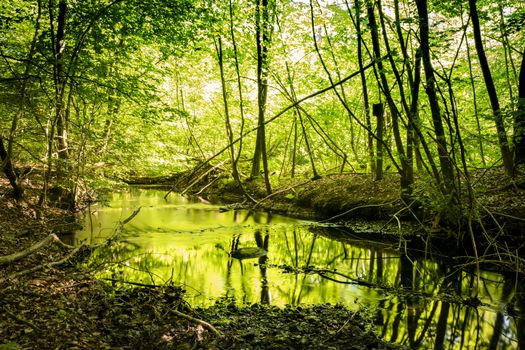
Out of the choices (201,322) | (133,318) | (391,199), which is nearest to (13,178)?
(133,318)

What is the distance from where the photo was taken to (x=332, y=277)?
27.7ft

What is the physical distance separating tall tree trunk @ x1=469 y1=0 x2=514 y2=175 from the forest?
4 cm

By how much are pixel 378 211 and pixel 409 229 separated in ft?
5.88

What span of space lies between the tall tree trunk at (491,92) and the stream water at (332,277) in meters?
3.33

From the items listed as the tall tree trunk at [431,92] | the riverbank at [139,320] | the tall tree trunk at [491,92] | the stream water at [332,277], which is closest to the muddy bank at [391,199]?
the tall tree trunk at [431,92]

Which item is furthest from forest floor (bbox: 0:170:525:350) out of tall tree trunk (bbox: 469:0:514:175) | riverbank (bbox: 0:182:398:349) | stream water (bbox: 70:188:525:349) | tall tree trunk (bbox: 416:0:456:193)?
tall tree trunk (bbox: 469:0:514:175)

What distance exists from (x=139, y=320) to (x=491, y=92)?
9937 mm

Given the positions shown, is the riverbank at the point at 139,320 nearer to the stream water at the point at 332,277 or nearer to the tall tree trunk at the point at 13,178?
the stream water at the point at 332,277

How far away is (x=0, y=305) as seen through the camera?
4.62 metres

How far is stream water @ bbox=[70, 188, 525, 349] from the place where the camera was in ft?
19.5

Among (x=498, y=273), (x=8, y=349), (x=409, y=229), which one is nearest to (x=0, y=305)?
(x=8, y=349)

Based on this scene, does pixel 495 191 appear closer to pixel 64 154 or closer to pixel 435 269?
pixel 435 269

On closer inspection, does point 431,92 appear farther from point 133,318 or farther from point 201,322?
point 133,318

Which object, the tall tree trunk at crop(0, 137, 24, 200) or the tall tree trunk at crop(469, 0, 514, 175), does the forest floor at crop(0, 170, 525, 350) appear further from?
the tall tree trunk at crop(0, 137, 24, 200)
